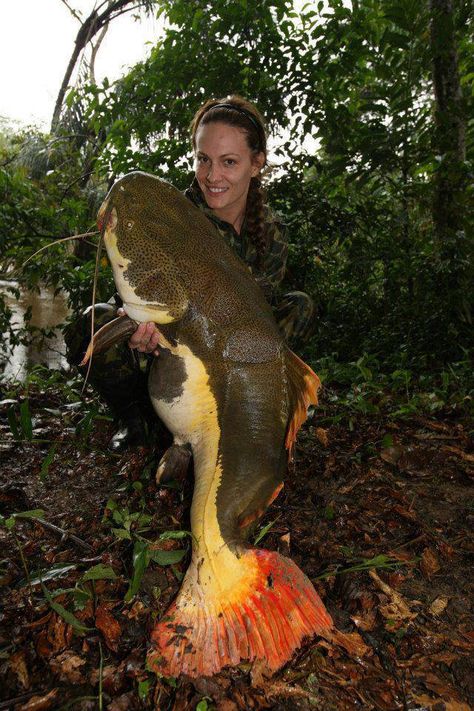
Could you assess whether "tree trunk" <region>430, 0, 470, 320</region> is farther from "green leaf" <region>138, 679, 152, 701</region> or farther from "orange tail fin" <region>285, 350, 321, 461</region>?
"green leaf" <region>138, 679, 152, 701</region>

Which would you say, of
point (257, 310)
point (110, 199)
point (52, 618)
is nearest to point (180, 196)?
point (110, 199)

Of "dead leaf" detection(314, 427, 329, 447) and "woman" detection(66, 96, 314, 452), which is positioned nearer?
"woman" detection(66, 96, 314, 452)

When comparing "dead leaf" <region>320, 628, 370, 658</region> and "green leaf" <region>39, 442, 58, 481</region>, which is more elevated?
"green leaf" <region>39, 442, 58, 481</region>

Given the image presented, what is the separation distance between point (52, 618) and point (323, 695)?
916 mm

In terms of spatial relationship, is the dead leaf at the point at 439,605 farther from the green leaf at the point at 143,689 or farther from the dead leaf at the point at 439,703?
the green leaf at the point at 143,689

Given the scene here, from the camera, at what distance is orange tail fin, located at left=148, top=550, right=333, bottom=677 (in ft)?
4.61

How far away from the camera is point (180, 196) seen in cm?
193

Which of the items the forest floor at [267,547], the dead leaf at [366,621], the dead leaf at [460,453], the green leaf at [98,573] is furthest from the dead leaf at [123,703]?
the dead leaf at [460,453]

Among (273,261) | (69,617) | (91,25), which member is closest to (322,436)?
(273,261)

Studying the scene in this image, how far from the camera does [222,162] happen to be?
2504mm

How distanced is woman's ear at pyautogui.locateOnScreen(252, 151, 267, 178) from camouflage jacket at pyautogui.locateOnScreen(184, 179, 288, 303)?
29 centimetres

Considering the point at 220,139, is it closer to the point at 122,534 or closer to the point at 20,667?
the point at 122,534

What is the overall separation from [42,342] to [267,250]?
2.75 meters

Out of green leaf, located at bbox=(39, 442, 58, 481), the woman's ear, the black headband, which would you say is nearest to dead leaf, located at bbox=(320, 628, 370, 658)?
green leaf, located at bbox=(39, 442, 58, 481)
